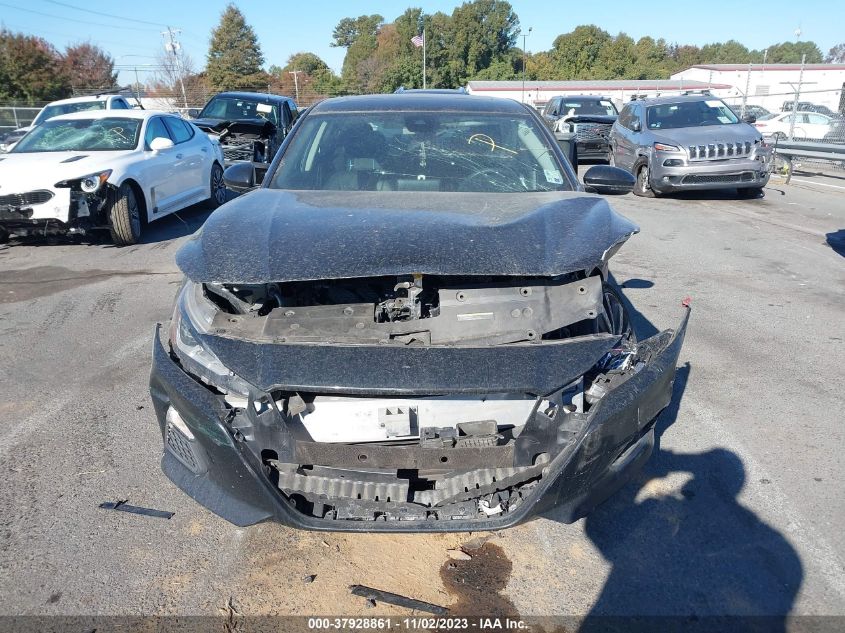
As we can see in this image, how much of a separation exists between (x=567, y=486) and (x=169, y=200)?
829 centimetres

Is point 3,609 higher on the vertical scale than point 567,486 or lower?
lower

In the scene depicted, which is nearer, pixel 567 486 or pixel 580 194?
pixel 567 486

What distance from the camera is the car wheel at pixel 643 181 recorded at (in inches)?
475

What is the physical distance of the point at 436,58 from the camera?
274 ft

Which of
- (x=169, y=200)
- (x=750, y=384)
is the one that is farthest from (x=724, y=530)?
(x=169, y=200)

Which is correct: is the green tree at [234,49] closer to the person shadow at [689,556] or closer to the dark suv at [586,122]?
the dark suv at [586,122]

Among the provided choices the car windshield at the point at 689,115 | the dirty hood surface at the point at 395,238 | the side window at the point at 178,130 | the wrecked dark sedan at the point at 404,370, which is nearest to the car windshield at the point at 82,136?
the side window at the point at 178,130

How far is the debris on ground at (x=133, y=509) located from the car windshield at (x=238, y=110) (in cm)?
1218

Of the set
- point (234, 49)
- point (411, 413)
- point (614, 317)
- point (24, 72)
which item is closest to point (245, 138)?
point (614, 317)

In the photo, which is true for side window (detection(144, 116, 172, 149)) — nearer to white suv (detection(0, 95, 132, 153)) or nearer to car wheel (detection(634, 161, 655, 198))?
white suv (detection(0, 95, 132, 153))

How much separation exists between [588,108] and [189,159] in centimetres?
1265

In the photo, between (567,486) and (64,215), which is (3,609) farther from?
(64,215)

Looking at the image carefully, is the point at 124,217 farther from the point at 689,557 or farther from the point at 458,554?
the point at 689,557

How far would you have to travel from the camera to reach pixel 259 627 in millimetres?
2285
